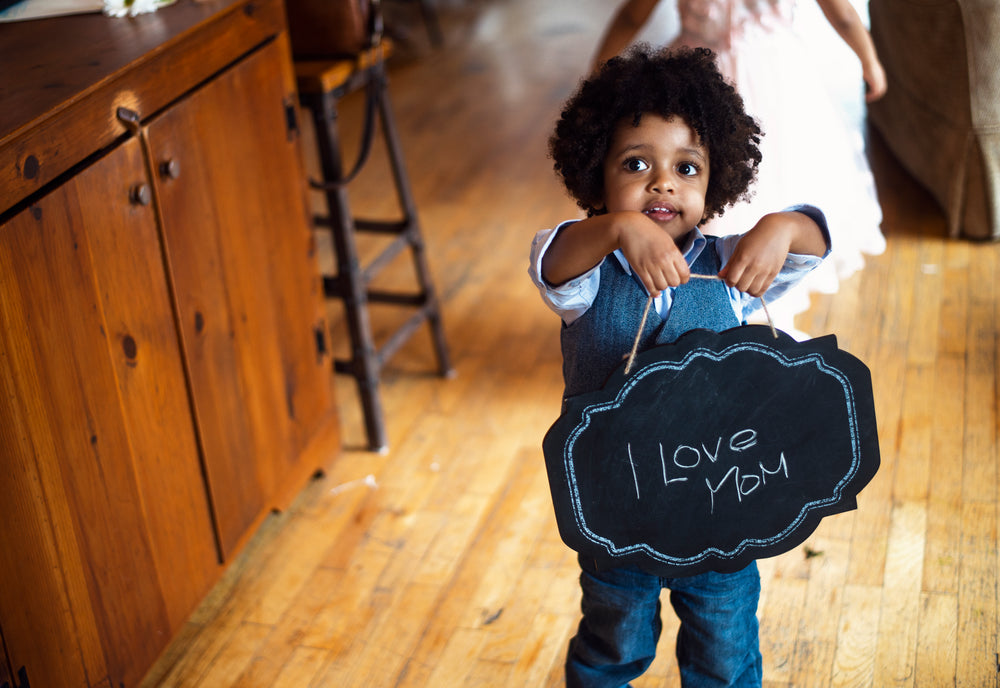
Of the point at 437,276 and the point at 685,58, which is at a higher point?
the point at 685,58

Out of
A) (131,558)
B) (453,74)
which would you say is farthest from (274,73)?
(453,74)

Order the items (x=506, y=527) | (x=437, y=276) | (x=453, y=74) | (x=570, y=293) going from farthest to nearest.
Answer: (x=453, y=74) < (x=437, y=276) < (x=506, y=527) < (x=570, y=293)

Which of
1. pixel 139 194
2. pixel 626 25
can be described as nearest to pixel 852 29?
pixel 626 25

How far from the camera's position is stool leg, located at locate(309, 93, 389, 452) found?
199cm

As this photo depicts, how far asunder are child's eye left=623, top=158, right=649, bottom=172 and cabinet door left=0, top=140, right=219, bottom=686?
0.70 meters

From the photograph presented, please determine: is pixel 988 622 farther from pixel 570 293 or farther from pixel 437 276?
pixel 437 276

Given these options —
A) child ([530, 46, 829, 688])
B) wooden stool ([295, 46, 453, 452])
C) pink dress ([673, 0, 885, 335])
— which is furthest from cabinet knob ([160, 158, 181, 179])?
pink dress ([673, 0, 885, 335])

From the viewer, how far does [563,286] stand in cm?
106

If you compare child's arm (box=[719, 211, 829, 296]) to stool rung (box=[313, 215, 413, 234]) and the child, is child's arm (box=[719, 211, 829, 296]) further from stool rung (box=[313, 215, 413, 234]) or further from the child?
stool rung (box=[313, 215, 413, 234])

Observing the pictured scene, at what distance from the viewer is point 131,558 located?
1426 millimetres

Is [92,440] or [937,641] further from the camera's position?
[937,641]

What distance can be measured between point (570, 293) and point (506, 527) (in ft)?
2.98

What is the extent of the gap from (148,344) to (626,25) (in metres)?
1.01

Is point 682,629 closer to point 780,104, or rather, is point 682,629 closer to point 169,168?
point 169,168
